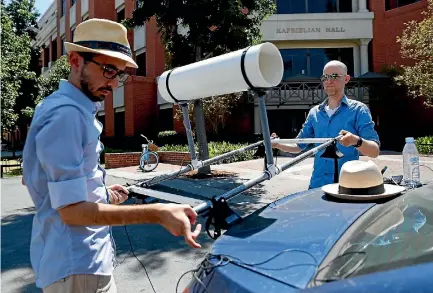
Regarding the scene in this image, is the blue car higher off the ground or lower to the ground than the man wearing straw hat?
lower

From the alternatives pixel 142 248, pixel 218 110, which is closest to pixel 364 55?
pixel 218 110

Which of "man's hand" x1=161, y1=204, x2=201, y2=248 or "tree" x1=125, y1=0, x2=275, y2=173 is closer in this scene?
"man's hand" x1=161, y1=204, x2=201, y2=248

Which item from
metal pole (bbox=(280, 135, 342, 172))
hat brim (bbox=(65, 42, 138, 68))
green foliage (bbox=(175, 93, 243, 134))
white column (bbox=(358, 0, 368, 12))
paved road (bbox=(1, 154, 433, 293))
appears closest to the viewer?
hat brim (bbox=(65, 42, 138, 68))

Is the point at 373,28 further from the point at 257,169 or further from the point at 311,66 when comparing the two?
the point at 257,169

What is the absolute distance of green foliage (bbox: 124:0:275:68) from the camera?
11.1 meters

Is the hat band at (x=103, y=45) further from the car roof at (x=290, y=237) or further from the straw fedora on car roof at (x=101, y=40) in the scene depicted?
the car roof at (x=290, y=237)

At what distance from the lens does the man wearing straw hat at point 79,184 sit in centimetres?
147

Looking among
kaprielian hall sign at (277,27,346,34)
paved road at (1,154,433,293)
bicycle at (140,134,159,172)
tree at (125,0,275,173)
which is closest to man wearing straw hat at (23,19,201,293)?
paved road at (1,154,433,293)

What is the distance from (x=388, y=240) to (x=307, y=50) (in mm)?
23241

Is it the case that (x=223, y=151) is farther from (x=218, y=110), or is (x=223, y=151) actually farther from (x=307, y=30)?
(x=307, y=30)

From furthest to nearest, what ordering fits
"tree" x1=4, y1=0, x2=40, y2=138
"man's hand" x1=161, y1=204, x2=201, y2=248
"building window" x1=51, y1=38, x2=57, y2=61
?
"building window" x1=51, y1=38, x2=57, y2=61, "tree" x1=4, y1=0, x2=40, y2=138, "man's hand" x1=161, y1=204, x2=201, y2=248

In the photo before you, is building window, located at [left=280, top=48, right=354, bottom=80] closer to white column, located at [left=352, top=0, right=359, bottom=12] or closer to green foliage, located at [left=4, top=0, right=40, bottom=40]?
white column, located at [left=352, top=0, right=359, bottom=12]

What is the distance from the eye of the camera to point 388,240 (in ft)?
5.27

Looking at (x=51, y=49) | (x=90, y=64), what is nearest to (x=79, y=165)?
(x=90, y=64)
